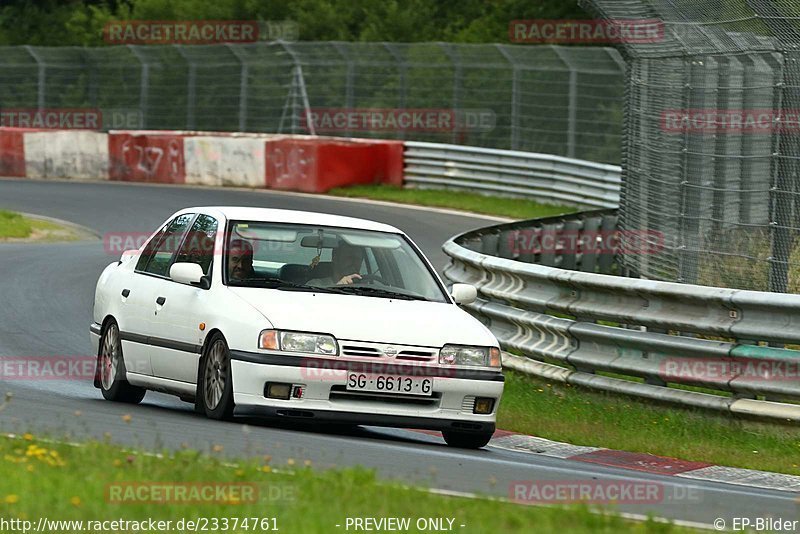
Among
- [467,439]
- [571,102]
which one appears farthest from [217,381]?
[571,102]

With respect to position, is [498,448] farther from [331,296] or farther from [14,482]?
[14,482]

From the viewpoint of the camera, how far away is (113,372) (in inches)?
435

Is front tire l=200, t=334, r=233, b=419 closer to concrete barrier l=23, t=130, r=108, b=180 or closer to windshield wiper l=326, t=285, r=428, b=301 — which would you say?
windshield wiper l=326, t=285, r=428, b=301

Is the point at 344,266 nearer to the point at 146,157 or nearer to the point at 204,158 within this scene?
the point at 204,158

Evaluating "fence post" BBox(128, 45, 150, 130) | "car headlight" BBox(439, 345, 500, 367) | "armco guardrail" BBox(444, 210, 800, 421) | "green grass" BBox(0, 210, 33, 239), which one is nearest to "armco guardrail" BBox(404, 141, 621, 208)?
"fence post" BBox(128, 45, 150, 130)

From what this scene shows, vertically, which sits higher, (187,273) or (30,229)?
(187,273)

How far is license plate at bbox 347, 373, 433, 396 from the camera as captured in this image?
9.27 metres

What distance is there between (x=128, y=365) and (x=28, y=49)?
2925 cm

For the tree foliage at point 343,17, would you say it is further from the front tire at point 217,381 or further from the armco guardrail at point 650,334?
the front tire at point 217,381

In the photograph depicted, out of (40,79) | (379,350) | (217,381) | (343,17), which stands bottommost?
(217,381)

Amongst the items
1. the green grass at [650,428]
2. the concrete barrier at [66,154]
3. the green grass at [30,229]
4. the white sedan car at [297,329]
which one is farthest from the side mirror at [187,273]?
the concrete barrier at [66,154]

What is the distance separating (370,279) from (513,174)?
64.3ft

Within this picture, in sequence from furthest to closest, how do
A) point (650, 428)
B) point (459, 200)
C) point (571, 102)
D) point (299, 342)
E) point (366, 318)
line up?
point (459, 200) → point (571, 102) → point (650, 428) → point (366, 318) → point (299, 342)

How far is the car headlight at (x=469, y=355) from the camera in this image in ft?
31.2
